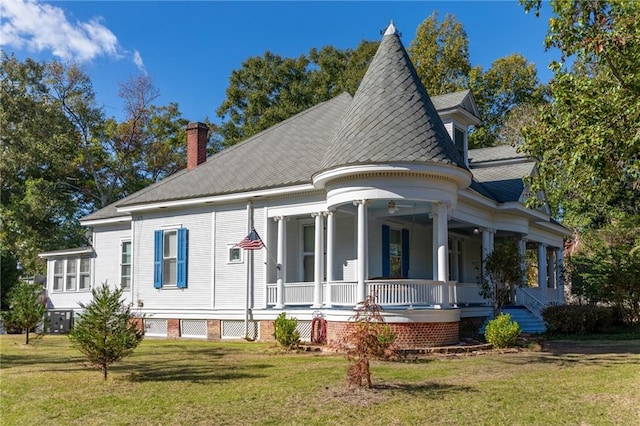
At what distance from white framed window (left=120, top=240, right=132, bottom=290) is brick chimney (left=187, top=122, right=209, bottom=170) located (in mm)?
3873

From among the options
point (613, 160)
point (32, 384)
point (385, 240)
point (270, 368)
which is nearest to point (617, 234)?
point (385, 240)

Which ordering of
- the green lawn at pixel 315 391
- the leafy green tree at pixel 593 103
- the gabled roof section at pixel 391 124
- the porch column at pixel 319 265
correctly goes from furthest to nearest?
the porch column at pixel 319 265
the gabled roof section at pixel 391 124
the leafy green tree at pixel 593 103
the green lawn at pixel 315 391

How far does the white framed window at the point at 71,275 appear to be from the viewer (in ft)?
85.1

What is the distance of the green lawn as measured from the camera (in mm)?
8125

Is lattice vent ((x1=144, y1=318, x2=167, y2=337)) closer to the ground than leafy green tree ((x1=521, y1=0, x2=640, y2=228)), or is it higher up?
closer to the ground

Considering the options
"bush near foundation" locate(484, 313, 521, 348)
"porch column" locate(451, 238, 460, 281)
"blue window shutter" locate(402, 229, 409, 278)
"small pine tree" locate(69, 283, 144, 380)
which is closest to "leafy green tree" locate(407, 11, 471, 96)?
"porch column" locate(451, 238, 460, 281)

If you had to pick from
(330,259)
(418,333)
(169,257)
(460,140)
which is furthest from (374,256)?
(169,257)

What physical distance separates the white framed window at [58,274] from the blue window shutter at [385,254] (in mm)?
14747

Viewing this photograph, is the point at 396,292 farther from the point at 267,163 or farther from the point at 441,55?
the point at 441,55

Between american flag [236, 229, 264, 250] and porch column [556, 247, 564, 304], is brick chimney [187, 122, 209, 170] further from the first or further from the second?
porch column [556, 247, 564, 304]

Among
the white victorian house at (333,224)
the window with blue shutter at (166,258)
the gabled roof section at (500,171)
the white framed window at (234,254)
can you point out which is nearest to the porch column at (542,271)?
the white victorian house at (333,224)

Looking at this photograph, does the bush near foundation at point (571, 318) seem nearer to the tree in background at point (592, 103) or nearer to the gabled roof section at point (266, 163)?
the tree in background at point (592, 103)

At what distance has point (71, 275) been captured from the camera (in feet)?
85.5

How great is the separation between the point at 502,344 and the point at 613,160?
17.6ft
